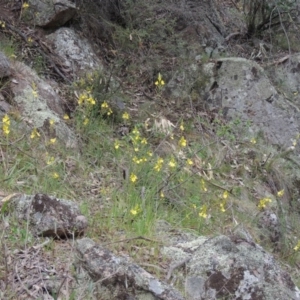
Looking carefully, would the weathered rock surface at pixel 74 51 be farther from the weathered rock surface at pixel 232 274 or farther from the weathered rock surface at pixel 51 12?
the weathered rock surface at pixel 232 274

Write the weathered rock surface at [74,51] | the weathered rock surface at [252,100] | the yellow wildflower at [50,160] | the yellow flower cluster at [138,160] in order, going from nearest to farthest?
the yellow wildflower at [50,160] → the yellow flower cluster at [138,160] → the weathered rock surface at [74,51] → the weathered rock surface at [252,100]

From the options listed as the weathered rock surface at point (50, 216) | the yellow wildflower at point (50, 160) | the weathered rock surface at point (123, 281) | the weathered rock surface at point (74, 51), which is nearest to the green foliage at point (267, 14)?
the weathered rock surface at point (74, 51)

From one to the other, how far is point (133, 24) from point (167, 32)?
2.29 ft

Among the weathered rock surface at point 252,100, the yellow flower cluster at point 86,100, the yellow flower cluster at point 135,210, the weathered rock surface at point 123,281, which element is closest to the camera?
the weathered rock surface at point 123,281

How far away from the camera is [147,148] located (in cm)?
503

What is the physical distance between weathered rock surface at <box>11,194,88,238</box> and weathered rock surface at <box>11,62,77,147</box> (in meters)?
1.58

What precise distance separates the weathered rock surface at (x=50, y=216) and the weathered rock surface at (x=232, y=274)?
627 mm

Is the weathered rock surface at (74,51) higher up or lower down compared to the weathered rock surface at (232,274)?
lower down

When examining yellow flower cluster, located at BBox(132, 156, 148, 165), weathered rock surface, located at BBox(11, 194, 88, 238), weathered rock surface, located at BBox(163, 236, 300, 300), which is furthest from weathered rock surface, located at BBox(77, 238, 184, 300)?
A: yellow flower cluster, located at BBox(132, 156, 148, 165)

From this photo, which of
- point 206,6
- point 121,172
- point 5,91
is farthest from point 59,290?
point 206,6

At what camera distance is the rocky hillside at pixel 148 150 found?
2.85 meters

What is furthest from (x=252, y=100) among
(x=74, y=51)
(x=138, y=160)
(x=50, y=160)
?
(x=50, y=160)

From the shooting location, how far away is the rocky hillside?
9.35 feet

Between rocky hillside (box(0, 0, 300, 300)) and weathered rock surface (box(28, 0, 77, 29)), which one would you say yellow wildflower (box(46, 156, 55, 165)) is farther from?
weathered rock surface (box(28, 0, 77, 29))
